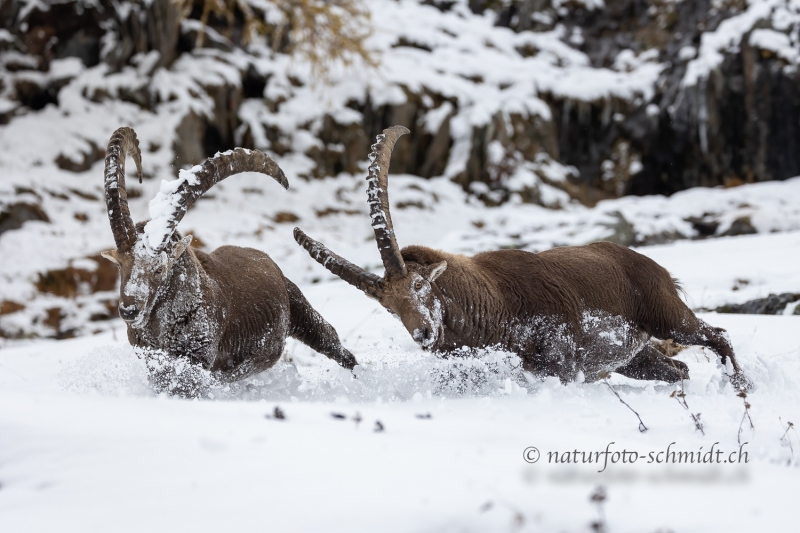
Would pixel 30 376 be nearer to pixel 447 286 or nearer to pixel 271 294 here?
pixel 271 294

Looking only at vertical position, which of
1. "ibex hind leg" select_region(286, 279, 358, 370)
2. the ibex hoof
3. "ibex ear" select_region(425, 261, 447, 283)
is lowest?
"ibex hind leg" select_region(286, 279, 358, 370)

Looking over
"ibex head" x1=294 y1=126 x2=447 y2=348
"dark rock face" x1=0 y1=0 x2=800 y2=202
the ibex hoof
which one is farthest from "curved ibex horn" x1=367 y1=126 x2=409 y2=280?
"dark rock face" x1=0 y1=0 x2=800 y2=202

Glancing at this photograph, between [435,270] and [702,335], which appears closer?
[435,270]

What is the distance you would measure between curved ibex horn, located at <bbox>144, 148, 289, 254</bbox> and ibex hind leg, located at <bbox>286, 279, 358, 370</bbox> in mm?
1307

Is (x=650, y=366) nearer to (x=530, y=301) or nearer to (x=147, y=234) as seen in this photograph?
(x=530, y=301)

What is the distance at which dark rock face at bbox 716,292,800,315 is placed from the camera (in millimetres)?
7395

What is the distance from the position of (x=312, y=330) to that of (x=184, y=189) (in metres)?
1.86

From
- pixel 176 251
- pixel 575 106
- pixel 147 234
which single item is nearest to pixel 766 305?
pixel 176 251

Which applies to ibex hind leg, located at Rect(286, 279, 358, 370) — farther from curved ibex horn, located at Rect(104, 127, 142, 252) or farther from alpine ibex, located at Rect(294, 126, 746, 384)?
curved ibex horn, located at Rect(104, 127, 142, 252)

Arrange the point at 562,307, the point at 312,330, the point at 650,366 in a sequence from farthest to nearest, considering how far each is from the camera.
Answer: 1. the point at 312,330
2. the point at 650,366
3. the point at 562,307

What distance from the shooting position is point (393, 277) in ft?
15.8

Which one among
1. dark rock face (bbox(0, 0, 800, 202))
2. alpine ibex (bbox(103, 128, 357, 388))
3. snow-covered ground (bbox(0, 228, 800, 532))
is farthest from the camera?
dark rock face (bbox(0, 0, 800, 202))

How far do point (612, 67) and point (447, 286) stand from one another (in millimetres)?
25195

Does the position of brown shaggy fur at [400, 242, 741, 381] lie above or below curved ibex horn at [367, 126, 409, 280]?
below
